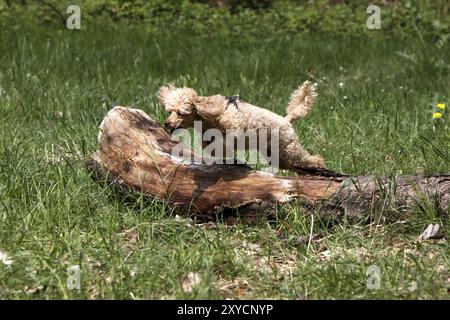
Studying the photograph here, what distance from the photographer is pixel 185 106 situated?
3.76 metres

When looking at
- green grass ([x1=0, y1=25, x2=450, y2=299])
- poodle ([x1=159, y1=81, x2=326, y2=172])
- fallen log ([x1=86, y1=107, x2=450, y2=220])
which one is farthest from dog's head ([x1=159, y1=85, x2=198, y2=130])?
green grass ([x1=0, y1=25, x2=450, y2=299])

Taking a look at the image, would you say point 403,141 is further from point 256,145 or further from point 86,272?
point 86,272

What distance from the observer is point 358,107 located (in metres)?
6.21

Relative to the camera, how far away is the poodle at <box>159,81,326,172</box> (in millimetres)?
3779

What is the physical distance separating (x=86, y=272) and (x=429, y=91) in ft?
13.5

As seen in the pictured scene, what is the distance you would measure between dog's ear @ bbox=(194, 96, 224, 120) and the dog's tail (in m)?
0.53

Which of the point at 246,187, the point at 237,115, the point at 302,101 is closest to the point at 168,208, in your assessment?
the point at 246,187

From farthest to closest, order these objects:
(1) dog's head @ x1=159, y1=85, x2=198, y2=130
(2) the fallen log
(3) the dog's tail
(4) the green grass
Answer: (3) the dog's tail < (2) the fallen log < (1) dog's head @ x1=159, y1=85, x2=198, y2=130 < (4) the green grass

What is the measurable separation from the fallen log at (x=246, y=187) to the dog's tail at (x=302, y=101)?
33cm

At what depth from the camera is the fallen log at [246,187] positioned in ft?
13.3

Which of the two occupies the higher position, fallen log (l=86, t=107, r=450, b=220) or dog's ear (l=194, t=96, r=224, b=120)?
dog's ear (l=194, t=96, r=224, b=120)

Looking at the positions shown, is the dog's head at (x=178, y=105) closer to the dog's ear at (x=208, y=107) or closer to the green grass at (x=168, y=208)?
the dog's ear at (x=208, y=107)

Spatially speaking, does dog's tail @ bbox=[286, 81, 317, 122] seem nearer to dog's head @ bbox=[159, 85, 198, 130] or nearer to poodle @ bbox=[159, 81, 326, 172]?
poodle @ bbox=[159, 81, 326, 172]
